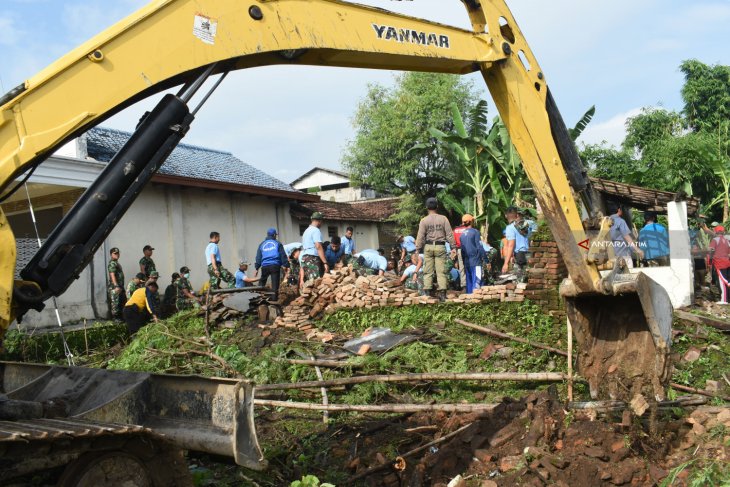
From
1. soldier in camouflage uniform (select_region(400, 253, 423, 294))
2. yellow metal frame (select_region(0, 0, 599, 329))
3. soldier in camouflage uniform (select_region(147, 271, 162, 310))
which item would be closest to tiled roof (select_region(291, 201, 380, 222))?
soldier in camouflage uniform (select_region(147, 271, 162, 310))

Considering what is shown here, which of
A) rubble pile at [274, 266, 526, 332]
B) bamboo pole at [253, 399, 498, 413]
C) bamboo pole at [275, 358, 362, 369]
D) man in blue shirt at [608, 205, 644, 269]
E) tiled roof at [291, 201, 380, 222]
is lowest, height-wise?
bamboo pole at [253, 399, 498, 413]

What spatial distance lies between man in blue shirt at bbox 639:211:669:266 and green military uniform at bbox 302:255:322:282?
6.35 meters

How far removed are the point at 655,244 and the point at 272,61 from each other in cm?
1010

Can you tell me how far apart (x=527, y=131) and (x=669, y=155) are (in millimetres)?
20488

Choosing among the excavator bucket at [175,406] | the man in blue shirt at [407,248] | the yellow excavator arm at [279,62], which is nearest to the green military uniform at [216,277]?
the man in blue shirt at [407,248]

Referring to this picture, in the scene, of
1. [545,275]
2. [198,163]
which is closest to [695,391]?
[545,275]

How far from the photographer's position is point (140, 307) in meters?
13.0

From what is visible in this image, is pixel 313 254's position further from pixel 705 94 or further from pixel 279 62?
pixel 705 94

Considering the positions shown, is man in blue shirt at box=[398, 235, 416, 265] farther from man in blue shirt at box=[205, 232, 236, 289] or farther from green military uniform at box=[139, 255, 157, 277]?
green military uniform at box=[139, 255, 157, 277]

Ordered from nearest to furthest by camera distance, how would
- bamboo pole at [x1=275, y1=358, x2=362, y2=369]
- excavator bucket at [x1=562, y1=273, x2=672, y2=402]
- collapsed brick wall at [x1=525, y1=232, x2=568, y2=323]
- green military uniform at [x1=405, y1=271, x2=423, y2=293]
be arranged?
excavator bucket at [x1=562, y1=273, x2=672, y2=402] → bamboo pole at [x1=275, y1=358, x2=362, y2=369] → collapsed brick wall at [x1=525, y1=232, x2=568, y2=323] → green military uniform at [x1=405, y1=271, x2=423, y2=293]

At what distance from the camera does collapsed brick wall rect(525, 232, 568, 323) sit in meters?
9.62

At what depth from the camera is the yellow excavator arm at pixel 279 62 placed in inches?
133

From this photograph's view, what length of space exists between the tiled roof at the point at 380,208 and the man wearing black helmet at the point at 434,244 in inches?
763

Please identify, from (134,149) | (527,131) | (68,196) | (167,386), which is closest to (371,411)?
(167,386)
